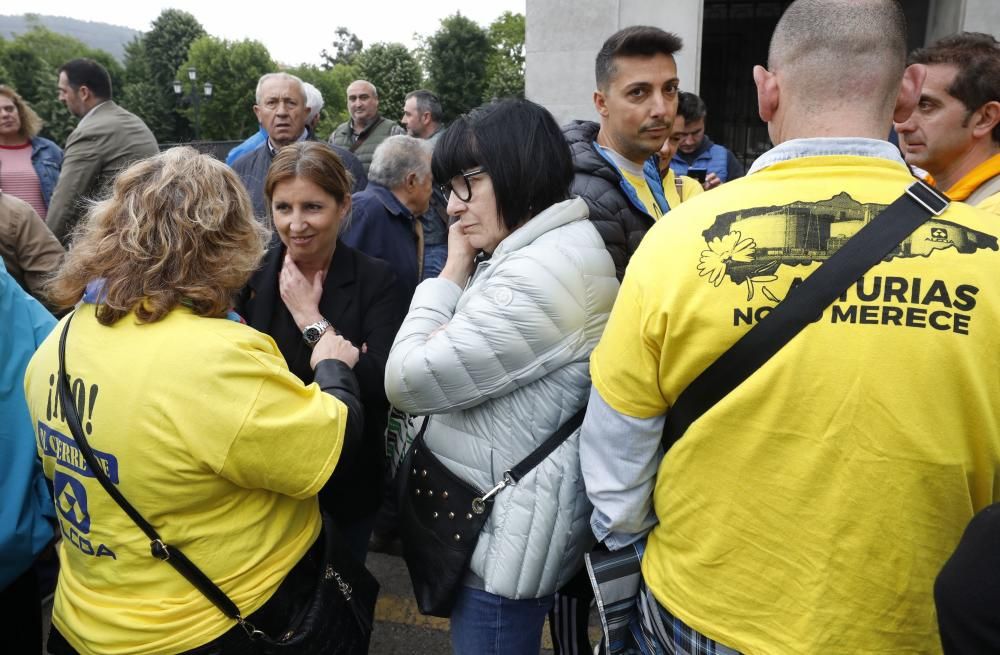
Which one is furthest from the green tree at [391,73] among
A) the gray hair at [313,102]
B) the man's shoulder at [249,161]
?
the man's shoulder at [249,161]

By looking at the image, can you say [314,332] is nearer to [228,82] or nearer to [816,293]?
[816,293]

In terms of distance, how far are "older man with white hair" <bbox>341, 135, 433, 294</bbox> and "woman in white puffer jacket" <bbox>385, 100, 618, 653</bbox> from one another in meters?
1.83

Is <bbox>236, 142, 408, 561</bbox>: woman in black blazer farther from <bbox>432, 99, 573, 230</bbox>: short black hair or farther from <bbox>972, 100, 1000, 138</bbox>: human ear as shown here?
<bbox>972, 100, 1000, 138</bbox>: human ear

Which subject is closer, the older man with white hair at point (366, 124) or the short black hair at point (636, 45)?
the short black hair at point (636, 45)

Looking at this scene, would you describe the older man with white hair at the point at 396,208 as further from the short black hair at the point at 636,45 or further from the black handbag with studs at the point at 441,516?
the black handbag with studs at the point at 441,516

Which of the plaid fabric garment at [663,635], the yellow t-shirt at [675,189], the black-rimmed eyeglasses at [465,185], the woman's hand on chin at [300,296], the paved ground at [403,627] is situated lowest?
the paved ground at [403,627]

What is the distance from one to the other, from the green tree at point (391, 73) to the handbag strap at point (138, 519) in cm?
2930

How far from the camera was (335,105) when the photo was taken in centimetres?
5138

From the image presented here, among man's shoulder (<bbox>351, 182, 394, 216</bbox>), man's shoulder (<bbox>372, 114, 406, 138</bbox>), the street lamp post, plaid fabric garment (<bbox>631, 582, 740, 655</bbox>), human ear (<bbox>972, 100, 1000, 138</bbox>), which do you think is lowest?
plaid fabric garment (<bbox>631, 582, 740, 655</bbox>)

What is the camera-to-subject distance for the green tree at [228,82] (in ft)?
129

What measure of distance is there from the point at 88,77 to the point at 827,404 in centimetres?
589

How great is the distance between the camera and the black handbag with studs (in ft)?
5.58

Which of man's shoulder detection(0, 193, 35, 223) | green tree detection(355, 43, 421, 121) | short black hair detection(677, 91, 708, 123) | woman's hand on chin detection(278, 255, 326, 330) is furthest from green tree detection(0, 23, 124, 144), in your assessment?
woman's hand on chin detection(278, 255, 326, 330)

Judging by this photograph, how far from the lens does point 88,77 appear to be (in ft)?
17.3
